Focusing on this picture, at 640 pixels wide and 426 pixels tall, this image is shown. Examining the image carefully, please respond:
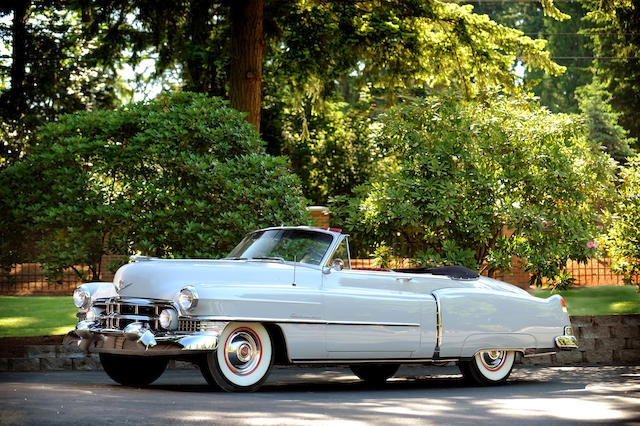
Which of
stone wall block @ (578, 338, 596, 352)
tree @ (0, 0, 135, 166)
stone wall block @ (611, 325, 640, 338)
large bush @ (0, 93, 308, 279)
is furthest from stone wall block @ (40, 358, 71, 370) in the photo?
tree @ (0, 0, 135, 166)

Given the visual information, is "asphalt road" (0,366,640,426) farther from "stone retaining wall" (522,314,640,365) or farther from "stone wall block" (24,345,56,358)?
"stone retaining wall" (522,314,640,365)

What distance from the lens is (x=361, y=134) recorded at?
29828 mm

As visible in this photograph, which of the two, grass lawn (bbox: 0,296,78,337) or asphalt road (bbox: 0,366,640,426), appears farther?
grass lawn (bbox: 0,296,78,337)

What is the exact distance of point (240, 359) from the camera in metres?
8.38

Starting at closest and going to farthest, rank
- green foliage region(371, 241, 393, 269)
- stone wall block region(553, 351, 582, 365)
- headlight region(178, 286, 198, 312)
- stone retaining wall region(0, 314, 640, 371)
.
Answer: headlight region(178, 286, 198, 312), stone wall block region(553, 351, 582, 365), stone retaining wall region(0, 314, 640, 371), green foliage region(371, 241, 393, 269)

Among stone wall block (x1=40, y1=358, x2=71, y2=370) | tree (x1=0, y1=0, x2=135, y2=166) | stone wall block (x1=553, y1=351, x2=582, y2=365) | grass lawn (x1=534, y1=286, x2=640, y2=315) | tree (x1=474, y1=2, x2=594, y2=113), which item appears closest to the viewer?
stone wall block (x1=40, y1=358, x2=71, y2=370)

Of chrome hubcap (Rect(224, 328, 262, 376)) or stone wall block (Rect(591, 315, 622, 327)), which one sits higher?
chrome hubcap (Rect(224, 328, 262, 376))

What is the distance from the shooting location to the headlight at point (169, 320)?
809 centimetres

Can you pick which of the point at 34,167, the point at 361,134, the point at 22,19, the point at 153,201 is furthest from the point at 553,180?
the point at 22,19

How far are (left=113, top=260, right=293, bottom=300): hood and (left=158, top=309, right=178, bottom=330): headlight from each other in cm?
16

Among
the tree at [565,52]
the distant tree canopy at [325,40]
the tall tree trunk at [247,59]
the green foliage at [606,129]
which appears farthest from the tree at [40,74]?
the tree at [565,52]

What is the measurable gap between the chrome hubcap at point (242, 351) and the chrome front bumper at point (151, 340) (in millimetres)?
252

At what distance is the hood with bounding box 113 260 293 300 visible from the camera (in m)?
8.28

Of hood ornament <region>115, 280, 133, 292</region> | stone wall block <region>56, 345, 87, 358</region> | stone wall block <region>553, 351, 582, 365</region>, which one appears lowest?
stone wall block <region>553, 351, 582, 365</region>
